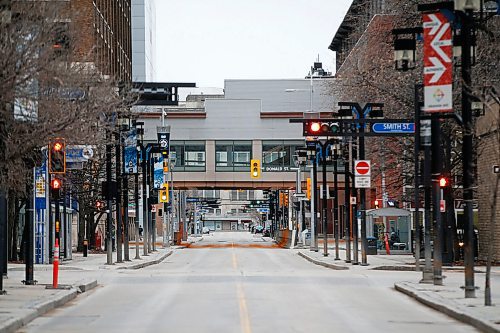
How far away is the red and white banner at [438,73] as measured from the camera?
21156mm

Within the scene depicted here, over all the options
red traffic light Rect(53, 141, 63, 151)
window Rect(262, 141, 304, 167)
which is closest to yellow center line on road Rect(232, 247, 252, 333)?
red traffic light Rect(53, 141, 63, 151)

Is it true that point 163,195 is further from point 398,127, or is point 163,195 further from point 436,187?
point 436,187

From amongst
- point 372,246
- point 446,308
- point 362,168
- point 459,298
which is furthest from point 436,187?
point 372,246

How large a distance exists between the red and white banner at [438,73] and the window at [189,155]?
70618mm

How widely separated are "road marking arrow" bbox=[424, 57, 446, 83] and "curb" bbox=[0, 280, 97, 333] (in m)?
9.05

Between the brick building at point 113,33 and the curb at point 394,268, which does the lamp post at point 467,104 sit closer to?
the curb at point 394,268

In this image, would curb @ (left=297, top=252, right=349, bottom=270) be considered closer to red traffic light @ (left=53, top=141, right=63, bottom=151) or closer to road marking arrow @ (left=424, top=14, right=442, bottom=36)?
red traffic light @ (left=53, top=141, right=63, bottom=151)

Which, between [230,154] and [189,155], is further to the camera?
[230,154]

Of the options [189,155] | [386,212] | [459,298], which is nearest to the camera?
[459,298]

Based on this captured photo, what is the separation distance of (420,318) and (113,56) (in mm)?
66148

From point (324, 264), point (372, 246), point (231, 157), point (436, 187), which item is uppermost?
point (231, 157)

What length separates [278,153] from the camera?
92000 millimetres

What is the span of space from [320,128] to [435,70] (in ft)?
47.7

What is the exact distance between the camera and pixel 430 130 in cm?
2856
